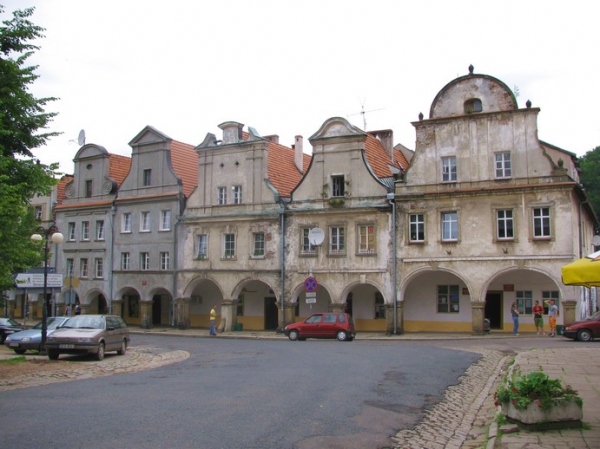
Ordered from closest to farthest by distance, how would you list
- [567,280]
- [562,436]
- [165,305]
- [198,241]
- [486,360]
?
[562,436]
[567,280]
[486,360]
[198,241]
[165,305]

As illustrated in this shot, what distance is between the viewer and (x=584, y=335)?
27500 millimetres

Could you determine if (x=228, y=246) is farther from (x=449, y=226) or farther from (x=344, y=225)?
(x=449, y=226)

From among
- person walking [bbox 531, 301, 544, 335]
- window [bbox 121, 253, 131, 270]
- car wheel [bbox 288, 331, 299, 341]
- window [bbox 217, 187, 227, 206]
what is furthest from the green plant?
window [bbox 121, 253, 131, 270]

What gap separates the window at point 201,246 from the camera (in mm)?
41203

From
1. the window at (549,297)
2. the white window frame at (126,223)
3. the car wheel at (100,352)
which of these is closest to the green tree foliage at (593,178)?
the window at (549,297)

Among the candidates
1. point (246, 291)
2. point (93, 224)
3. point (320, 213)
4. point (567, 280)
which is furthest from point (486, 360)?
point (93, 224)

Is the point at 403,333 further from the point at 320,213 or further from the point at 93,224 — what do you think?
the point at 93,224

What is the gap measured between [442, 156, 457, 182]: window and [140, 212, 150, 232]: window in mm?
20501

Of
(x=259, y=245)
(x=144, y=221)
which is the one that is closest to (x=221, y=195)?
(x=259, y=245)

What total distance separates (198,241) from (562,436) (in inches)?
1336

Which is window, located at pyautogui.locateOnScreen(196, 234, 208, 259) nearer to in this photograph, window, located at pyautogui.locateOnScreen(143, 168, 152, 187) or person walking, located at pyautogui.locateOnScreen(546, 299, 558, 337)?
window, located at pyautogui.locateOnScreen(143, 168, 152, 187)

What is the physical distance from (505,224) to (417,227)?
4.59 metres

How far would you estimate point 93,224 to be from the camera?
153 feet

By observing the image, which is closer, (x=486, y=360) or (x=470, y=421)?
(x=470, y=421)
